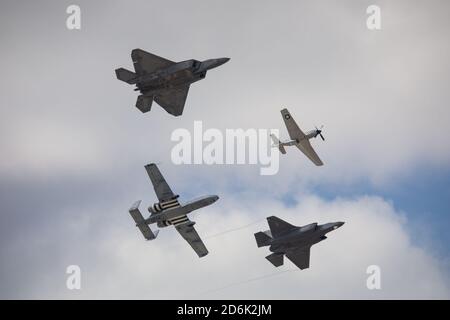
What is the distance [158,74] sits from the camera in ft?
314

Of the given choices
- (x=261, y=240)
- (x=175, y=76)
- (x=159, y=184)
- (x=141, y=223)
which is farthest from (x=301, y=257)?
(x=175, y=76)

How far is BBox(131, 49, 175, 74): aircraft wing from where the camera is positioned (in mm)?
94981

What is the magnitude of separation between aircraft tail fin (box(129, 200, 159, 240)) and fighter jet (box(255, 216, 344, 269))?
44.1ft

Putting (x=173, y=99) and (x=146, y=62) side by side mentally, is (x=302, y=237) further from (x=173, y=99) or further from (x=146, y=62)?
(x=146, y=62)

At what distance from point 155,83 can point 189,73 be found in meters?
4.65

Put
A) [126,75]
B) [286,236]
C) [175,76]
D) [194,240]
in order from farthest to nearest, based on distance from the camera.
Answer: [194,240] → [286,236] → [175,76] → [126,75]

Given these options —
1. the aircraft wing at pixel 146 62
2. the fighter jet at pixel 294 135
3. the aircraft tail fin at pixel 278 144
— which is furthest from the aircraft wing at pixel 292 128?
the aircraft wing at pixel 146 62

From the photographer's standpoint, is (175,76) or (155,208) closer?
(175,76)

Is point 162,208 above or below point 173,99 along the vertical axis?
below

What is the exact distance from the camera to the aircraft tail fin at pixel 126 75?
94938mm

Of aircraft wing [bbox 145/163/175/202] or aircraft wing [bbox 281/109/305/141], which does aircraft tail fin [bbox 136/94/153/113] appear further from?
Answer: aircraft wing [bbox 281/109/305/141]

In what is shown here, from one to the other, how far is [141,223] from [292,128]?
98.0 ft
